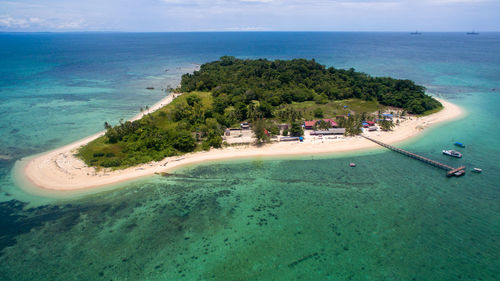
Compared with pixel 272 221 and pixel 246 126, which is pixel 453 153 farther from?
pixel 246 126

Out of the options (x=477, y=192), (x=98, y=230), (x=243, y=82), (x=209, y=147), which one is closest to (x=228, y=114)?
(x=209, y=147)

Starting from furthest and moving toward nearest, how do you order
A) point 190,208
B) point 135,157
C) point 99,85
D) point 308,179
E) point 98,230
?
point 99,85 < point 135,157 < point 308,179 < point 190,208 < point 98,230

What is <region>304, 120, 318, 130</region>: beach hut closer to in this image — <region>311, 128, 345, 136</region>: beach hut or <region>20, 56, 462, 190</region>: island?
<region>20, 56, 462, 190</region>: island

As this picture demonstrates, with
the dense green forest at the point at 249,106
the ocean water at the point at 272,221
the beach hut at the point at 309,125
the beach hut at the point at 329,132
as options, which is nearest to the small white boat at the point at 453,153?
the ocean water at the point at 272,221

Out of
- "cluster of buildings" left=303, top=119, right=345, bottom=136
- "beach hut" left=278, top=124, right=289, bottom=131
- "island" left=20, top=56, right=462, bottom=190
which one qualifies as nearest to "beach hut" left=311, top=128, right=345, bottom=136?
"cluster of buildings" left=303, top=119, right=345, bottom=136

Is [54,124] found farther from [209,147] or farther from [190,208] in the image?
[190,208]

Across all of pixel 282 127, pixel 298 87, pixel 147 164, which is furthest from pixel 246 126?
pixel 298 87
